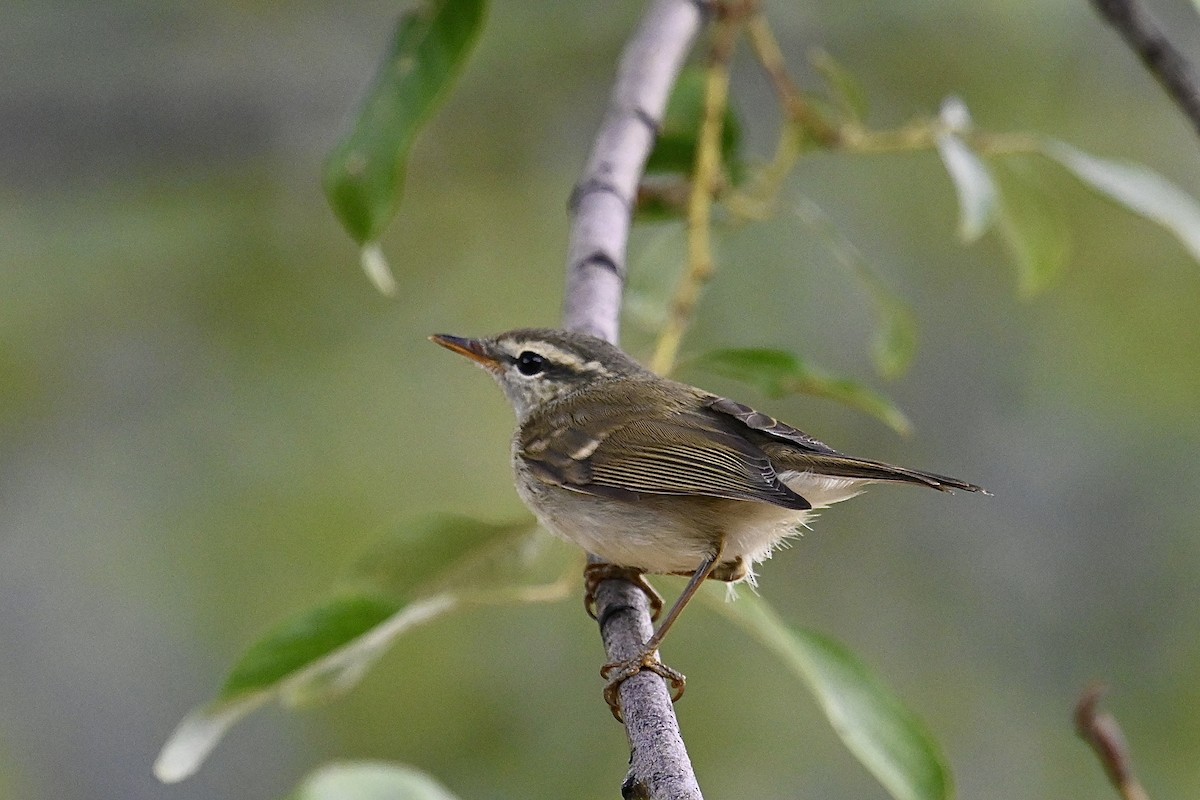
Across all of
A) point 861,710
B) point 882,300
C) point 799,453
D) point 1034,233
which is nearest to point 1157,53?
point 1034,233

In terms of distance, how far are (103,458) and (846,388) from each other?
3772 millimetres

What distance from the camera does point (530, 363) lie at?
8.75 ft

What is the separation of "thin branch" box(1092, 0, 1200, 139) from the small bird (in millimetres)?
919

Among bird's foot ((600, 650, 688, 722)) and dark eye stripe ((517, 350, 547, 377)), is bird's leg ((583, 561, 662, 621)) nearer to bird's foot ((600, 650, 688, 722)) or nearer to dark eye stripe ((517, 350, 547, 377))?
bird's foot ((600, 650, 688, 722))

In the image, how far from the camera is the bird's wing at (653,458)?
6.88ft

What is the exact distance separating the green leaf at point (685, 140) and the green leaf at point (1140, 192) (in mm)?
725

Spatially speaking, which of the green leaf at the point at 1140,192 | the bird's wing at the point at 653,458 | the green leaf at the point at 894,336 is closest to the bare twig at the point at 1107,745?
the bird's wing at the point at 653,458

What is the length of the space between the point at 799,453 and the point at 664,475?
24cm

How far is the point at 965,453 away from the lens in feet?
16.4

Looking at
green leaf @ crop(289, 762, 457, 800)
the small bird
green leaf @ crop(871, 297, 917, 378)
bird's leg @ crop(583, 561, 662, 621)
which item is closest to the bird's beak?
the small bird

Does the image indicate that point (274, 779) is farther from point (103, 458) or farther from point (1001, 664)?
point (1001, 664)

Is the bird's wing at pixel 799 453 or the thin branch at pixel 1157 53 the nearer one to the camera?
the bird's wing at pixel 799 453

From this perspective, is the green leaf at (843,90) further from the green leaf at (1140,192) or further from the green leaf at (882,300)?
the green leaf at (1140,192)

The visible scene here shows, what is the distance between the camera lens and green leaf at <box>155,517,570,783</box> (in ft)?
6.60
